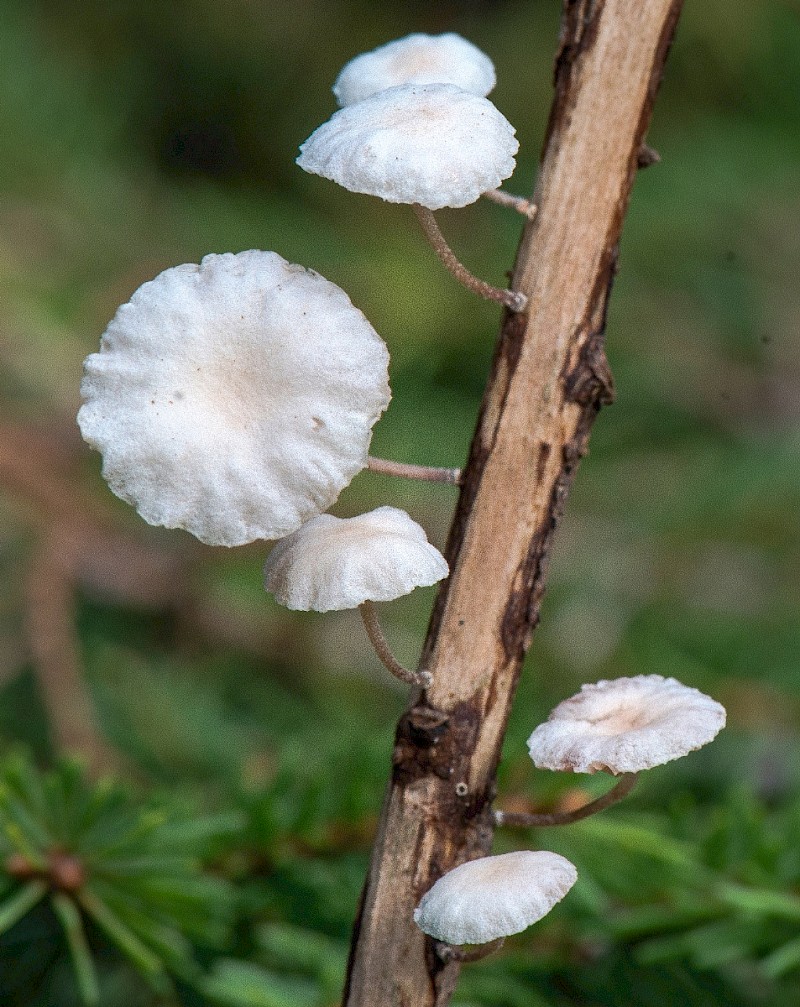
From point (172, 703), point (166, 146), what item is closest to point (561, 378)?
point (172, 703)

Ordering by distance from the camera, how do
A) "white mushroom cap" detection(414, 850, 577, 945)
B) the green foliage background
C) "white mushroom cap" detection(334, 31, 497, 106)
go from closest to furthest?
"white mushroom cap" detection(414, 850, 577, 945) → "white mushroom cap" detection(334, 31, 497, 106) → the green foliage background

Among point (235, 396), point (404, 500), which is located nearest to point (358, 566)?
point (235, 396)

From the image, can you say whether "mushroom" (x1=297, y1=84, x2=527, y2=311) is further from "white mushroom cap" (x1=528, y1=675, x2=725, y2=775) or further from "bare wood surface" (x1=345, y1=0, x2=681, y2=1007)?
"white mushroom cap" (x1=528, y1=675, x2=725, y2=775)

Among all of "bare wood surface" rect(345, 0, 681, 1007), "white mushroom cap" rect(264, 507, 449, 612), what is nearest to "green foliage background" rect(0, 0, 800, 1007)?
"bare wood surface" rect(345, 0, 681, 1007)

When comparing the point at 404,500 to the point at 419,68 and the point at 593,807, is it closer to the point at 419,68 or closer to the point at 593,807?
the point at 419,68

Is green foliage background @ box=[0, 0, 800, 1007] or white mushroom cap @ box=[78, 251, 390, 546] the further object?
green foliage background @ box=[0, 0, 800, 1007]

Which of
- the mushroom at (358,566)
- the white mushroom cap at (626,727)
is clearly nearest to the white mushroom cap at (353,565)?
the mushroom at (358,566)

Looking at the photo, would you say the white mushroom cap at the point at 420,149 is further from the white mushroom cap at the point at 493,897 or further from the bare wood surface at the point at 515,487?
the white mushroom cap at the point at 493,897
